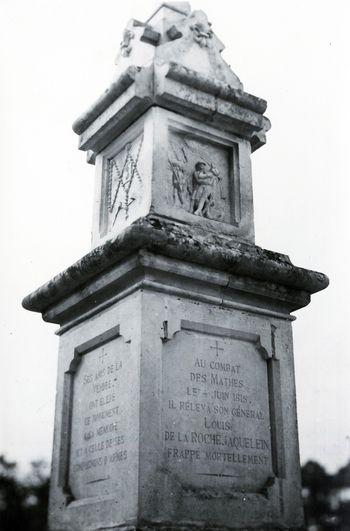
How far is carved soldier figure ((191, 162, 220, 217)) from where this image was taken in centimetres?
625

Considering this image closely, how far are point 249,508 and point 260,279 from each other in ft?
5.89

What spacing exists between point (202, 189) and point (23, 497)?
58.7ft

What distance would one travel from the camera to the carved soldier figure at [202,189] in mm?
6246

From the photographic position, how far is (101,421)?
5.57 metres

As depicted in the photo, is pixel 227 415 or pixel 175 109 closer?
pixel 227 415

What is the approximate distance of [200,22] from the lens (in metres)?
6.99

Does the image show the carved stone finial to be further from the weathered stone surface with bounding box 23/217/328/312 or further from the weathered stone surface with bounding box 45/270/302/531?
the weathered stone surface with bounding box 45/270/302/531

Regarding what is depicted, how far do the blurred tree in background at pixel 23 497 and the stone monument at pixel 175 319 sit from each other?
15.8m

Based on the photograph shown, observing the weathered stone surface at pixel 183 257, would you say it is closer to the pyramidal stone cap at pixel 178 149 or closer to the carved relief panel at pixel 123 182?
the pyramidal stone cap at pixel 178 149

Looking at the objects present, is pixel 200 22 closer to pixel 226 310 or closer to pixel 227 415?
pixel 226 310

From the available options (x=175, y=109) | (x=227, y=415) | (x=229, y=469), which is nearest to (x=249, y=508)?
(x=229, y=469)


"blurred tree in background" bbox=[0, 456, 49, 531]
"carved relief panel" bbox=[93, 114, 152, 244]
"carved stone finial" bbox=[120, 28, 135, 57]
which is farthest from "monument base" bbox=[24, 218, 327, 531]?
"blurred tree in background" bbox=[0, 456, 49, 531]

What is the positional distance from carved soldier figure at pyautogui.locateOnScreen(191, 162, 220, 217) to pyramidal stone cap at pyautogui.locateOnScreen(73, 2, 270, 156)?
48 cm

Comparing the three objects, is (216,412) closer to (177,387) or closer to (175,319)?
(177,387)
